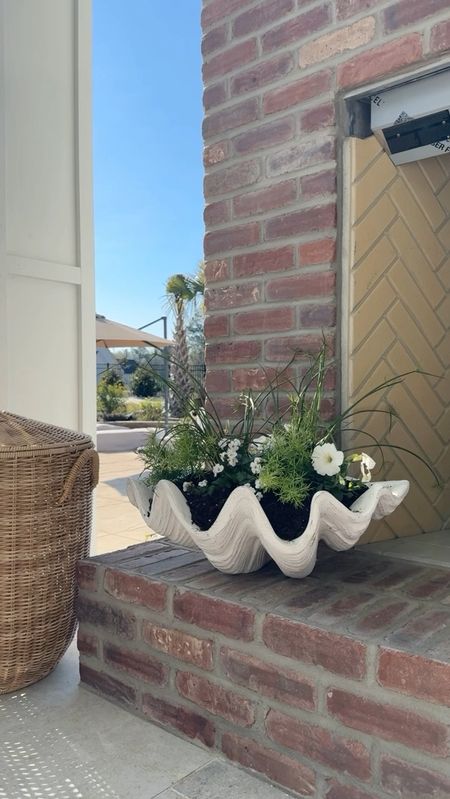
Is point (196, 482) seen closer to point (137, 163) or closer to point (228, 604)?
point (228, 604)

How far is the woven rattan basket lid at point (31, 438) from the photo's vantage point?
58.5 inches

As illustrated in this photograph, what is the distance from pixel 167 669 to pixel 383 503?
0.62 meters

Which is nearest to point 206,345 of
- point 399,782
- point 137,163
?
point 399,782

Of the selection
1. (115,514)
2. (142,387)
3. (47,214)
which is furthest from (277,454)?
(142,387)

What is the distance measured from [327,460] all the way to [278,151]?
0.97 m

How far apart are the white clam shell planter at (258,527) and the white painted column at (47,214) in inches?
44.8

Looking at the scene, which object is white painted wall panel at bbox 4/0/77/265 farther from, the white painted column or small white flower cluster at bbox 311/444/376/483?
small white flower cluster at bbox 311/444/376/483

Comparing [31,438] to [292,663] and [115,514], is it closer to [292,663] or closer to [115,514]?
[292,663]

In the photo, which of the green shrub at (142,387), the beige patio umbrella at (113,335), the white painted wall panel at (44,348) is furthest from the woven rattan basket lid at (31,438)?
the green shrub at (142,387)

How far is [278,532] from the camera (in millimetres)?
1309

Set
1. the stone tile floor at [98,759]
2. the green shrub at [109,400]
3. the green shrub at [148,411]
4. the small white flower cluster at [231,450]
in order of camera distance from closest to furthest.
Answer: the stone tile floor at [98,759] → the small white flower cluster at [231,450] → the green shrub at [148,411] → the green shrub at [109,400]

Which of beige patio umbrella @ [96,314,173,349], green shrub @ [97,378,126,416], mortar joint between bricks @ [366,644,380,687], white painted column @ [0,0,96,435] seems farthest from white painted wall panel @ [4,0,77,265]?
green shrub @ [97,378,126,416]

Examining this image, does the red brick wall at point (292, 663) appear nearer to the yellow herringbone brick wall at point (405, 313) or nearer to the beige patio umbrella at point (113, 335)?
the yellow herringbone brick wall at point (405, 313)

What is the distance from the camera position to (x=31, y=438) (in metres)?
1.54
